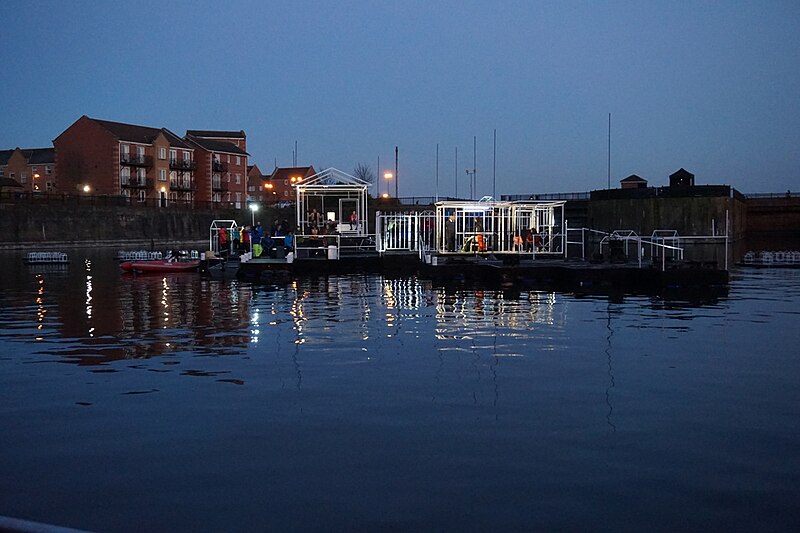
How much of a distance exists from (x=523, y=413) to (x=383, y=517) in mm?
4370

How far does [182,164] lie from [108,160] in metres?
13.1

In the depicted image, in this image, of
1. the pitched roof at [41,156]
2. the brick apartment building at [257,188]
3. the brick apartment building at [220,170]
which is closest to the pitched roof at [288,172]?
the brick apartment building at [257,188]

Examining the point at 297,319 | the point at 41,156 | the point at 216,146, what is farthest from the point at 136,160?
the point at 297,319

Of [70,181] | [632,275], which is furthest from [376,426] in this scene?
[70,181]

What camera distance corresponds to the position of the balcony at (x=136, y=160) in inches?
4150

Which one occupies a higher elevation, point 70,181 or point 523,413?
point 70,181

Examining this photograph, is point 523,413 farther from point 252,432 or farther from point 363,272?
point 363,272

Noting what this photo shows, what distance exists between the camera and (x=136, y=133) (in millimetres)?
111438

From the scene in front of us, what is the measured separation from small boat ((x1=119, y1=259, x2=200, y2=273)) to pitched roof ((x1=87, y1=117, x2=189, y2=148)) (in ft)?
215

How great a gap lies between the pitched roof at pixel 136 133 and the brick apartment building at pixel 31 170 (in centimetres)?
1564

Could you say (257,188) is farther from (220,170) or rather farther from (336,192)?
(336,192)

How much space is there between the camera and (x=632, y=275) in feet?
114

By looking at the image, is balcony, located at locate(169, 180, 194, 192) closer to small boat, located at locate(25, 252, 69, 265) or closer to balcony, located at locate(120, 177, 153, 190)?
balcony, located at locate(120, 177, 153, 190)

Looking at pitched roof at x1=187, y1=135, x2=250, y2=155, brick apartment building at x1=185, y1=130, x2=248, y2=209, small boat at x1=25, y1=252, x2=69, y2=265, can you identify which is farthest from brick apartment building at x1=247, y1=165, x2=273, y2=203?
small boat at x1=25, y1=252, x2=69, y2=265
